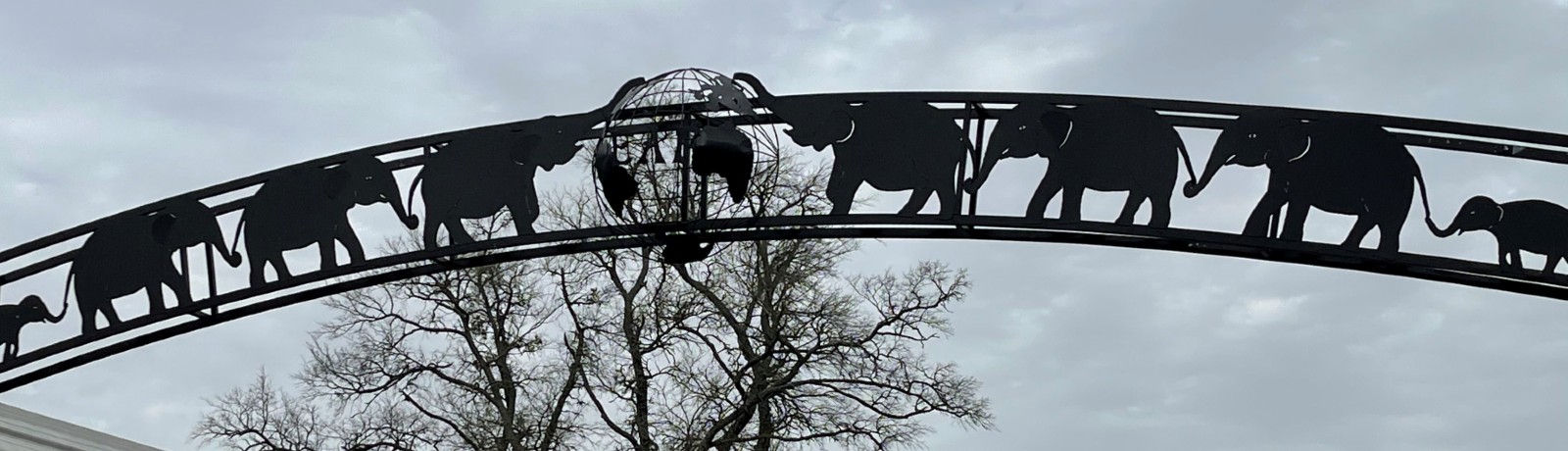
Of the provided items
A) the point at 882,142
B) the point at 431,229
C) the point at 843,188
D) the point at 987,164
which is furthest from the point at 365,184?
the point at 987,164

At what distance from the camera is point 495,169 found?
21.7ft

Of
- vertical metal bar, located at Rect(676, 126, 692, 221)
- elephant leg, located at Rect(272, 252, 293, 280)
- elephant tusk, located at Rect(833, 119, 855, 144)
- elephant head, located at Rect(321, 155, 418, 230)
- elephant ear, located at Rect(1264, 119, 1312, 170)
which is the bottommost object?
elephant ear, located at Rect(1264, 119, 1312, 170)

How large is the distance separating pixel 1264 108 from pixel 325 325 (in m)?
21.3

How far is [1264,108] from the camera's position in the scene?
6.12m

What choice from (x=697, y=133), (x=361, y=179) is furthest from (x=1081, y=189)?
(x=361, y=179)

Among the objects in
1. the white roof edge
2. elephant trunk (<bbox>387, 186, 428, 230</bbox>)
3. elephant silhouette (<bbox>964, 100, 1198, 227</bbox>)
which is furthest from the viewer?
the white roof edge

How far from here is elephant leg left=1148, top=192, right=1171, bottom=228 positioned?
6047mm

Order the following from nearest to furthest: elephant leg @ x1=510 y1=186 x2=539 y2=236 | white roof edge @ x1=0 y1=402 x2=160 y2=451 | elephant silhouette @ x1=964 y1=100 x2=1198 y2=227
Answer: elephant silhouette @ x1=964 y1=100 x2=1198 y2=227, elephant leg @ x1=510 y1=186 x2=539 y2=236, white roof edge @ x1=0 y1=402 x2=160 y2=451

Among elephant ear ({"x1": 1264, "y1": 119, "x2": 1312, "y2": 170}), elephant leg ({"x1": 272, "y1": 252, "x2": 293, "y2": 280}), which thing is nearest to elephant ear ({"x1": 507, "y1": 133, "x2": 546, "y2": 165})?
elephant leg ({"x1": 272, "y1": 252, "x2": 293, "y2": 280})

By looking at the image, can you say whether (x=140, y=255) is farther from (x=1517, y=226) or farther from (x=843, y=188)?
(x=1517, y=226)

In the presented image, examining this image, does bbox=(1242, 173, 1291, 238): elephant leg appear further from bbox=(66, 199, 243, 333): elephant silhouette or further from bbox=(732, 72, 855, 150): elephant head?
bbox=(66, 199, 243, 333): elephant silhouette

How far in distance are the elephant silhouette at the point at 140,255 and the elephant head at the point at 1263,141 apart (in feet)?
12.7

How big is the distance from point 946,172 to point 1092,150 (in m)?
0.52

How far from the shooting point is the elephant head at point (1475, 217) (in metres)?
6.07
